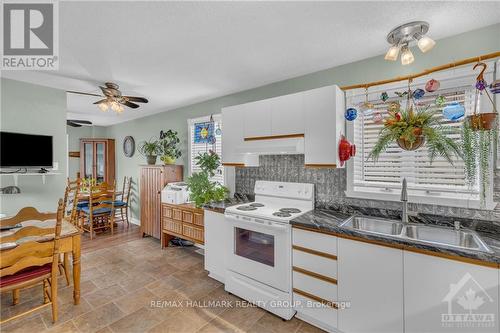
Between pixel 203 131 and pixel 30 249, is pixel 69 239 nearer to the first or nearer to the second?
pixel 30 249

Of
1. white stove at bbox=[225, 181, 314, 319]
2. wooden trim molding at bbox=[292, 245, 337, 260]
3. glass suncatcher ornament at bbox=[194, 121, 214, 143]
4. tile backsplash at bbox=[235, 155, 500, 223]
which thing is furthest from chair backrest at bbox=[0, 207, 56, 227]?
wooden trim molding at bbox=[292, 245, 337, 260]

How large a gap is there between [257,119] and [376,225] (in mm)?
1630

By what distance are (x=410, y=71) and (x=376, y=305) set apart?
6.58ft

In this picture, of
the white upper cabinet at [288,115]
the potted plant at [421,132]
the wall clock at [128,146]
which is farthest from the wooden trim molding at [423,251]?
the wall clock at [128,146]

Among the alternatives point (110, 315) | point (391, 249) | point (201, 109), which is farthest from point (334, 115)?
point (110, 315)

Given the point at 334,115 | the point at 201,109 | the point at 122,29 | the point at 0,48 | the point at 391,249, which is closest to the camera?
the point at 391,249

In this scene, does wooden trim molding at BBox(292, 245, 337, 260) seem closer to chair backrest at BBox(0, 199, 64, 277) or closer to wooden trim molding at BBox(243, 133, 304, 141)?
wooden trim molding at BBox(243, 133, 304, 141)

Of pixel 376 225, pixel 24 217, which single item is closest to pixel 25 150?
pixel 24 217

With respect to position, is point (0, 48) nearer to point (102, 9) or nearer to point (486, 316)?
point (102, 9)

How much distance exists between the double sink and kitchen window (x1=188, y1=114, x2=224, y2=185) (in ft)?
6.98

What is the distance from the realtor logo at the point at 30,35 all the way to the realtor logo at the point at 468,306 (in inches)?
124

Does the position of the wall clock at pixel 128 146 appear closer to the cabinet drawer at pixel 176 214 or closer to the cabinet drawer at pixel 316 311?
the cabinet drawer at pixel 176 214

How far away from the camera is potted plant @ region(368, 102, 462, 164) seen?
68.7 inches

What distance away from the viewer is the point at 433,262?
4.87ft
